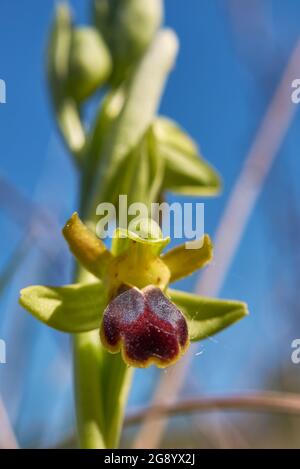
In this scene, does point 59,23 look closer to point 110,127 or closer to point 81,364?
point 110,127

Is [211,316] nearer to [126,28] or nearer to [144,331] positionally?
[144,331]

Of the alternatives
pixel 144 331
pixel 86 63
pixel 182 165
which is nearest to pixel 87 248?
pixel 144 331

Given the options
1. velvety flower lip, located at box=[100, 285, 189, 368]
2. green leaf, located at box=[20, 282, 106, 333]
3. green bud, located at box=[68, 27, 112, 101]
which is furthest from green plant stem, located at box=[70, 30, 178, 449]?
green bud, located at box=[68, 27, 112, 101]

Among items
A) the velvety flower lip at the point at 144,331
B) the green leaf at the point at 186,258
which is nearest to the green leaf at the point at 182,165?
the green leaf at the point at 186,258

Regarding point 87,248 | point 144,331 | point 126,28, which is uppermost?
point 126,28

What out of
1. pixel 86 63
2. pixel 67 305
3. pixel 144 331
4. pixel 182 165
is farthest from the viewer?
pixel 86 63

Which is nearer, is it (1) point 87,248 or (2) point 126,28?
(1) point 87,248

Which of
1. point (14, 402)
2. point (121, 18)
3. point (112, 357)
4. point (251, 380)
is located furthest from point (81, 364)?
point (251, 380)
